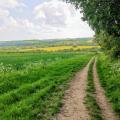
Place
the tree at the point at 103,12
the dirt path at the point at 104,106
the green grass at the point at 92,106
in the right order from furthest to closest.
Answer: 1. the tree at the point at 103,12
2. the dirt path at the point at 104,106
3. the green grass at the point at 92,106

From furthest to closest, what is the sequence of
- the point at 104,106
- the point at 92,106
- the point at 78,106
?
1. the point at 104,106
2. the point at 78,106
3. the point at 92,106

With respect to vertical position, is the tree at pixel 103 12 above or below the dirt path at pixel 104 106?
above

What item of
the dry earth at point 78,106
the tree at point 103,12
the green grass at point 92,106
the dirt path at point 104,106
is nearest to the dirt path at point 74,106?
the dry earth at point 78,106

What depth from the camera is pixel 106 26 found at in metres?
22.5

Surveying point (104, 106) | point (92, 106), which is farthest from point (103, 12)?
point (92, 106)

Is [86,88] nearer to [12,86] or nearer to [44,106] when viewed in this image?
[12,86]

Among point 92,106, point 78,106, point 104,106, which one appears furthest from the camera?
point 104,106

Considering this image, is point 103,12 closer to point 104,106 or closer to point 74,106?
point 104,106

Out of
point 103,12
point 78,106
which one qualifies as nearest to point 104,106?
point 78,106

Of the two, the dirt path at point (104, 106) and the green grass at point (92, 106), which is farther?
the dirt path at point (104, 106)

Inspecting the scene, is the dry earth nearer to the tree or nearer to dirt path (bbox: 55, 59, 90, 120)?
dirt path (bbox: 55, 59, 90, 120)

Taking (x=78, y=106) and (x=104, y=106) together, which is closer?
(x=78, y=106)

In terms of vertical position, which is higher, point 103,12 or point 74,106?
point 103,12

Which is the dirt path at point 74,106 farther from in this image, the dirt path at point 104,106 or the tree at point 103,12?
the tree at point 103,12
